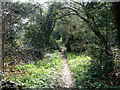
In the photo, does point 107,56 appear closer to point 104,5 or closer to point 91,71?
point 91,71

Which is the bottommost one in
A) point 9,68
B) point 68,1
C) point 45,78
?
point 45,78

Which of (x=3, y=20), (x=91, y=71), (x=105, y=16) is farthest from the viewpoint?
(x=91, y=71)

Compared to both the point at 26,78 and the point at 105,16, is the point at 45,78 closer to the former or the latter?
the point at 26,78

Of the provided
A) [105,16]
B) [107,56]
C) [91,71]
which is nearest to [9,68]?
[91,71]

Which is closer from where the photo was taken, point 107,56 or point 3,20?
point 3,20

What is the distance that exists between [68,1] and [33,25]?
4.72m

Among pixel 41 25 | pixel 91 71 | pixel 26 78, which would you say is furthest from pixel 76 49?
pixel 26 78

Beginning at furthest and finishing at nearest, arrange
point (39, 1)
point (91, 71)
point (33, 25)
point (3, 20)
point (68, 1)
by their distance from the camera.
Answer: point (33, 25), point (39, 1), point (68, 1), point (91, 71), point (3, 20)

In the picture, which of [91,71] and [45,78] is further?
[91,71]

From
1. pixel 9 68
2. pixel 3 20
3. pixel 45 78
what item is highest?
pixel 3 20

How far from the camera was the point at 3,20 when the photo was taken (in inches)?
205

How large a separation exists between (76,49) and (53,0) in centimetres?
658

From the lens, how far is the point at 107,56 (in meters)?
6.52

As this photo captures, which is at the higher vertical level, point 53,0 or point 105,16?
point 53,0
